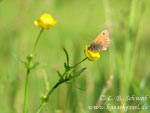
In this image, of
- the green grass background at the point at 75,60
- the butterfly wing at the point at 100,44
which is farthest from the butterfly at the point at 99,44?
the green grass background at the point at 75,60

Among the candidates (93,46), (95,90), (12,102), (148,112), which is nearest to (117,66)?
(95,90)

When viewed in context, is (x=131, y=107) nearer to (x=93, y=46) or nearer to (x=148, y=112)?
(x=148, y=112)

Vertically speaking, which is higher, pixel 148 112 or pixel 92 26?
pixel 92 26

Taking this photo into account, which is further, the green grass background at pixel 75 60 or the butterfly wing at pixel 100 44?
the green grass background at pixel 75 60

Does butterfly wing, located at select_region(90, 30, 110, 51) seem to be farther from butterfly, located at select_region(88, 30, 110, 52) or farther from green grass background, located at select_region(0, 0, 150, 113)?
green grass background, located at select_region(0, 0, 150, 113)

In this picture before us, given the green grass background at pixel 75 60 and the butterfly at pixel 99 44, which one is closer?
the butterfly at pixel 99 44

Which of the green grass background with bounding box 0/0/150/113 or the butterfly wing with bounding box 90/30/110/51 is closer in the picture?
the butterfly wing with bounding box 90/30/110/51

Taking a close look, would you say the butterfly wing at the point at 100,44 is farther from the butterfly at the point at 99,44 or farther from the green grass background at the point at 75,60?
the green grass background at the point at 75,60

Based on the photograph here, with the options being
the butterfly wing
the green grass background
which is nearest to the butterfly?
the butterfly wing

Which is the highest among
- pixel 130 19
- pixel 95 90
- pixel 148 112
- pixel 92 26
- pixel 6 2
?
pixel 6 2
